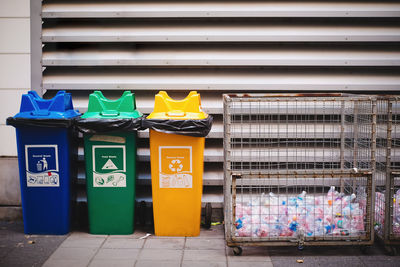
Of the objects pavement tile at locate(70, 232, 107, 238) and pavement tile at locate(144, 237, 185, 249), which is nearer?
pavement tile at locate(144, 237, 185, 249)

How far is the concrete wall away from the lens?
5.04 metres

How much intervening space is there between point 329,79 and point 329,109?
39 cm

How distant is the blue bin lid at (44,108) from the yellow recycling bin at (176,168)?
0.90m

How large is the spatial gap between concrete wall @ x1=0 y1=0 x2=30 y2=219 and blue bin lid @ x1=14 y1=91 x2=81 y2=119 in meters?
0.78

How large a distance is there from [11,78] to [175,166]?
2354 mm

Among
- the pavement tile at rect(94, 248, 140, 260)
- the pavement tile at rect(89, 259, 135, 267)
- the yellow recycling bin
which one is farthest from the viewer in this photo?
the yellow recycling bin

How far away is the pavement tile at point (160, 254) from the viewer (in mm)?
3955

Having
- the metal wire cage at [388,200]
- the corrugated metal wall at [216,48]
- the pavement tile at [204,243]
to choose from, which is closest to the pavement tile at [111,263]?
the pavement tile at [204,243]

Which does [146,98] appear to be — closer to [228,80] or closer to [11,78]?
[228,80]

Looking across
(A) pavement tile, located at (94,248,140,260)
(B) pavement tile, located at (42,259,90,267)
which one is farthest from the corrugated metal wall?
(B) pavement tile, located at (42,259,90,267)

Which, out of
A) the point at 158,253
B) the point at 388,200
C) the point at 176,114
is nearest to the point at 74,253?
the point at 158,253

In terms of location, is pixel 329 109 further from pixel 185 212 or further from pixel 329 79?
pixel 185 212

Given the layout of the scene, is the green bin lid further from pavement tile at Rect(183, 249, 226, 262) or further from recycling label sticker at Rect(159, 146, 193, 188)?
pavement tile at Rect(183, 249, 226, 262)

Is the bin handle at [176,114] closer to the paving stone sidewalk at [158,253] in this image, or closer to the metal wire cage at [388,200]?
the paving stone sidewalk at [158,253]
